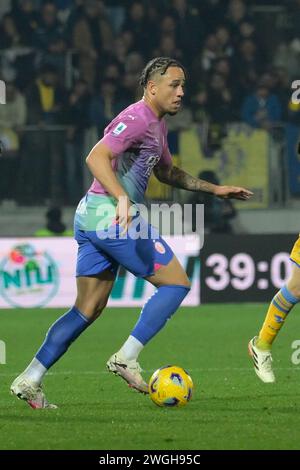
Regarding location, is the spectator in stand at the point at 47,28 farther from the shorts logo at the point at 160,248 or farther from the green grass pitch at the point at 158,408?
the shorts logo at the point at 160,248

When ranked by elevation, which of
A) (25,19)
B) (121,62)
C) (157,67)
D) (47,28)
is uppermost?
(25,19)

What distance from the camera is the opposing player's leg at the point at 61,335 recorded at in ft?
23.9

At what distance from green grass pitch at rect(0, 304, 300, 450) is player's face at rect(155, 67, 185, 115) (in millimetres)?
1812

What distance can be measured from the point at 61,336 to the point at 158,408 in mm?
715

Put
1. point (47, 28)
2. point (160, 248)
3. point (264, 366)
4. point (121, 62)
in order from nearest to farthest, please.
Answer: point (160, 248), point (264, 366), point (121, 62), point (47, 28)

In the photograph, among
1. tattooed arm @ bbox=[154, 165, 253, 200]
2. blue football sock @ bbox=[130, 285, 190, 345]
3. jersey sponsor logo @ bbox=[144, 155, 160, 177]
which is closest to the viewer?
blue football sock @ bbox=[130, 285, 190, 345]

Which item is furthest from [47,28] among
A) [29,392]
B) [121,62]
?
[29,392]

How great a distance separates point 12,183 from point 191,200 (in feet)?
7.65

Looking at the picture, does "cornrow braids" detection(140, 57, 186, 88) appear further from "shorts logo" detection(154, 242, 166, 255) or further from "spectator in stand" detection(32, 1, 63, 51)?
"spectator in stand" detection(32, 1, 63, 51)

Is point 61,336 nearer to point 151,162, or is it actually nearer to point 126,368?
point 126,368

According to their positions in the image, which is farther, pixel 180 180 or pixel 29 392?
pixel 180 180

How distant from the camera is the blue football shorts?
7.29 meters

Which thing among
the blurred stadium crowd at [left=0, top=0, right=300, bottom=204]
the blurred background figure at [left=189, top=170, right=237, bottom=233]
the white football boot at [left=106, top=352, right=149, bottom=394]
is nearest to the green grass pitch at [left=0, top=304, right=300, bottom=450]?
the white football boot at [left=106, top=352, right=149, bottom=394]

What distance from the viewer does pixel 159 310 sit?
7.38m
